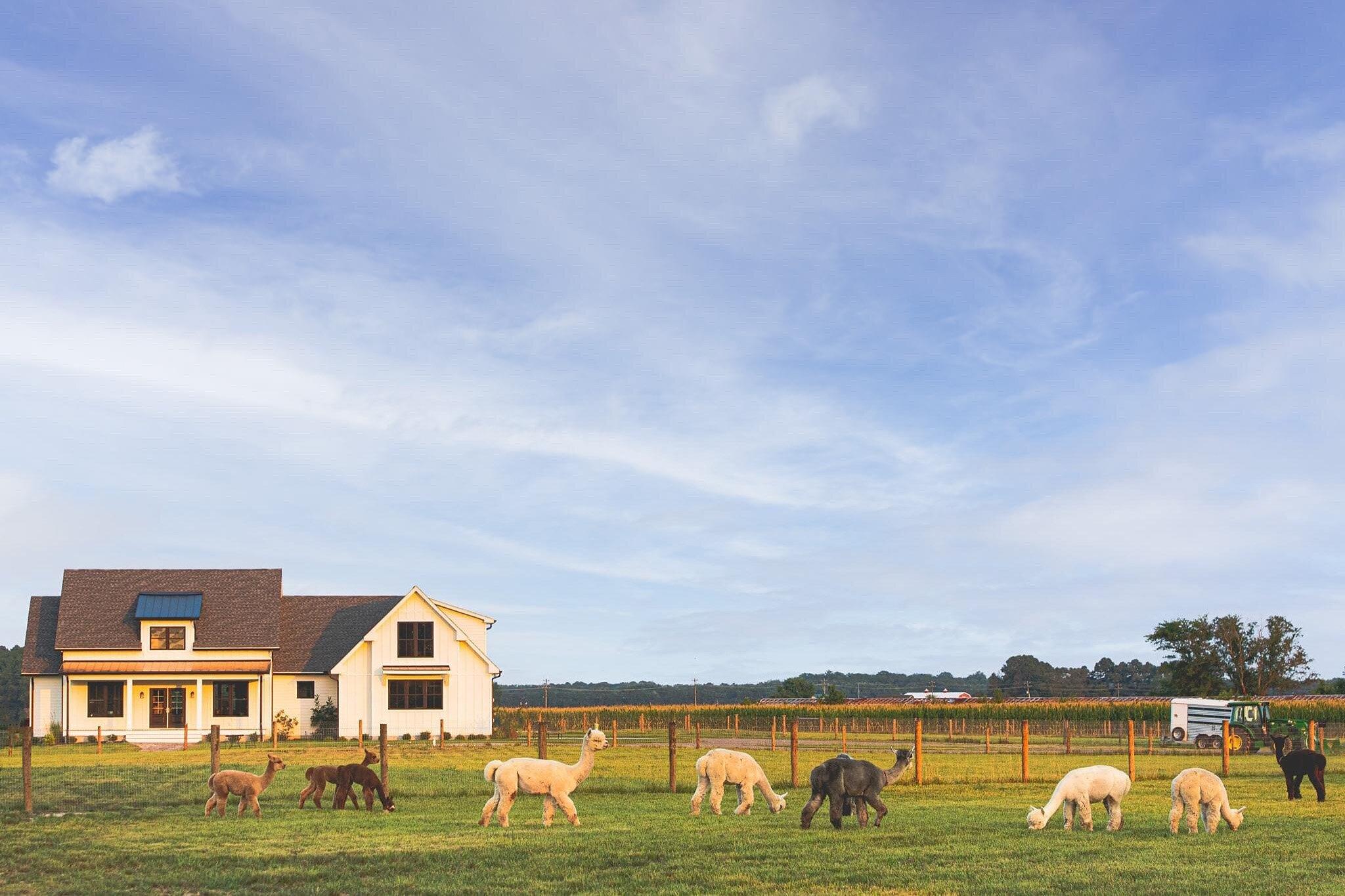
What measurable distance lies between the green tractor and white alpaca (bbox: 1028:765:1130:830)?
136 ft

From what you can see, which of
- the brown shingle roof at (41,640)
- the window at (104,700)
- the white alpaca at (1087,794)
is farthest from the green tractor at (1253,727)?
the brown shingle roof at (41,640)

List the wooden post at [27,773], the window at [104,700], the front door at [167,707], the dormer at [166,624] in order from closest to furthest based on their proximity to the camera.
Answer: the wooden post at [27,773] → the window at [104,700] → the front door at [167,707] → the dormer at [166,624]

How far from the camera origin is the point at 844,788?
1789 cm

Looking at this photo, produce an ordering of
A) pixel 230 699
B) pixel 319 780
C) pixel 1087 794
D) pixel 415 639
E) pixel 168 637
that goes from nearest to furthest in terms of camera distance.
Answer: pixel 1087 794
pixel 319 780
pixel 230 699
pixel 168 637
pixel 415 639

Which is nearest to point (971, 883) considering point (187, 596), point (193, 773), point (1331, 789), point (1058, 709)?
point (1331, 789)

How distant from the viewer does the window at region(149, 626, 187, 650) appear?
57.0m

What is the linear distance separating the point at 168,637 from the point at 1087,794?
4889cm

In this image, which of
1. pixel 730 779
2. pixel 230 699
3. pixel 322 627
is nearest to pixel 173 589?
pixel 230 699

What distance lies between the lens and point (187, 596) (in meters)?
58.1

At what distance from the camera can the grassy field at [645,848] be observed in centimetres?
1343

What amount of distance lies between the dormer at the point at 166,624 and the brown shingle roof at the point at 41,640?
12.3 feet

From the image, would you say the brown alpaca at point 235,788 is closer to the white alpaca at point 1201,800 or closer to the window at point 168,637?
the white alpaca at point 1201,800

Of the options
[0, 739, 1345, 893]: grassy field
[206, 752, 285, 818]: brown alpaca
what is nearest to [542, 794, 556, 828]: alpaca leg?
[0, 739, 1345, 893]: grassy field

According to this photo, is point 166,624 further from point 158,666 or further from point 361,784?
point 361,784
